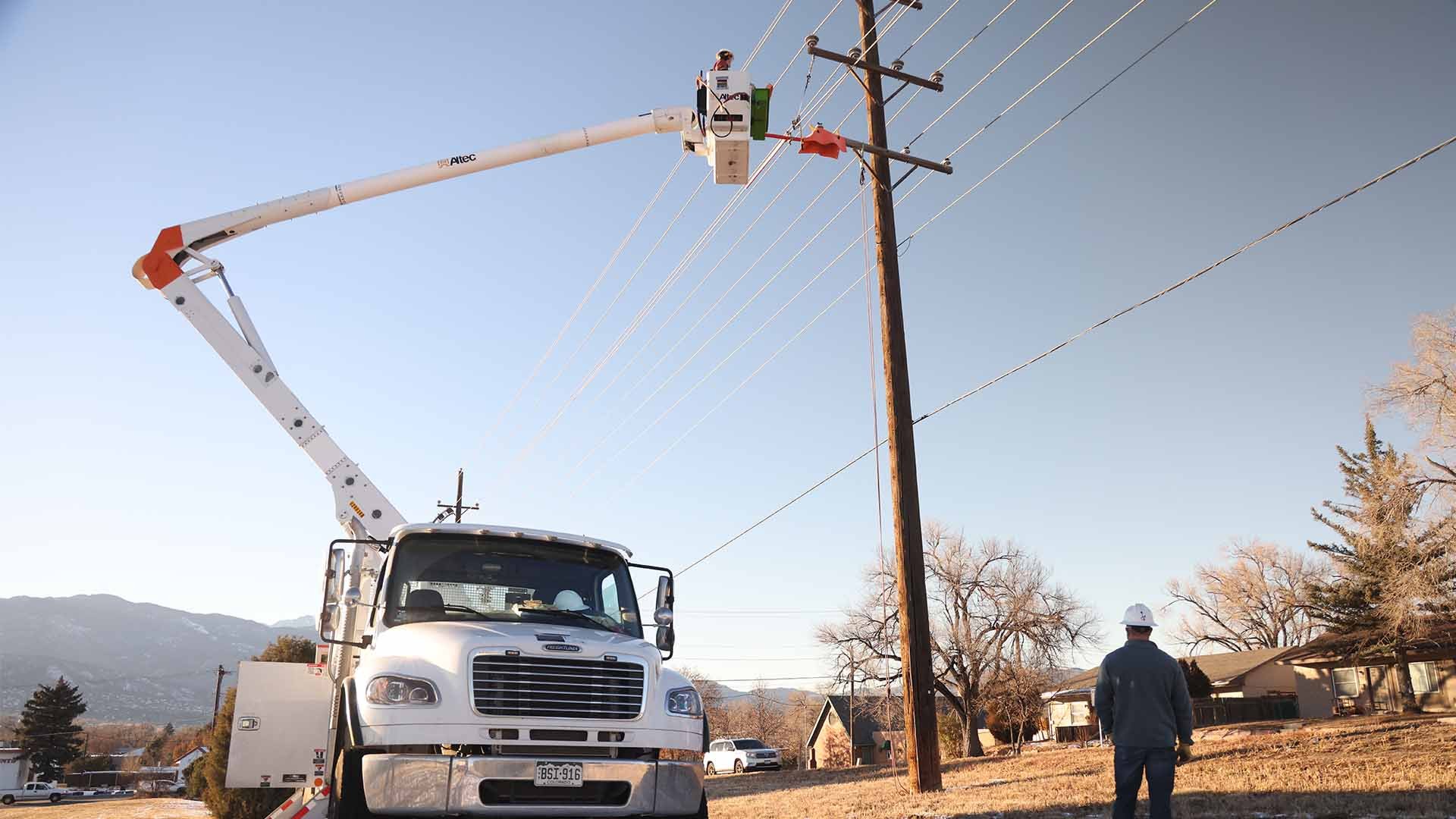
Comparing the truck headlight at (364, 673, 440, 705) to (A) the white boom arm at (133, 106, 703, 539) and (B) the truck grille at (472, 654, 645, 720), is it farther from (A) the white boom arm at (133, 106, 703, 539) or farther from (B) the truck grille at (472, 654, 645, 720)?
(A) the white boom arm at (133, 106, 703, 539)

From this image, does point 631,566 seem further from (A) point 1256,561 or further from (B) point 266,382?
(A) point 1256,561

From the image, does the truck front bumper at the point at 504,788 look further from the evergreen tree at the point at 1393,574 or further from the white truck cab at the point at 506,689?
the evergreen tree at the point at 1393,574

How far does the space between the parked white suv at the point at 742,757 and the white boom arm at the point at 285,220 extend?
3650cm

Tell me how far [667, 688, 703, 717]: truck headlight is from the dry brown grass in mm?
4466

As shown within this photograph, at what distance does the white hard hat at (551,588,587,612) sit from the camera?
8.59 meters

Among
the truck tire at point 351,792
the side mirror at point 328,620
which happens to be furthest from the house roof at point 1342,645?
the truck tire at point 351,792

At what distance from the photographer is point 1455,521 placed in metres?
Result: 27.4

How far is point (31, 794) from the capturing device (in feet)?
228

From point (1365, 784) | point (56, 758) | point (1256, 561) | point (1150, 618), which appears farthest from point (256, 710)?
point (56, 758)

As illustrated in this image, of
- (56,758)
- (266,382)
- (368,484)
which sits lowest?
(56,758)

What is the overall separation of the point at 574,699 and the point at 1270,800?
23.4 feet

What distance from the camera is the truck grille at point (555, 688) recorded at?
7.08 meters

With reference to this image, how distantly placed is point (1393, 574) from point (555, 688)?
1158 inches

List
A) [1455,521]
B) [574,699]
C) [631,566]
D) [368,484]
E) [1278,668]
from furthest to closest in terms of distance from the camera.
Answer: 1. [1278,668]
2. [1455,521]
3. [368,484]
4. [631,566]
5. [574,699]
